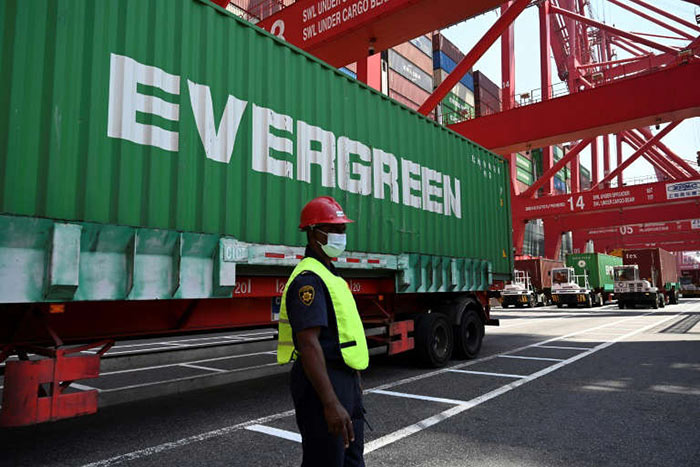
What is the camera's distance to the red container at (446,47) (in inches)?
1606

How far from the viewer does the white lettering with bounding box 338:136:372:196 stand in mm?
5957

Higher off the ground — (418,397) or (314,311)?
(314,311)

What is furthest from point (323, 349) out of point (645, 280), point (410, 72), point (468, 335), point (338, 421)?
point (410, 72)

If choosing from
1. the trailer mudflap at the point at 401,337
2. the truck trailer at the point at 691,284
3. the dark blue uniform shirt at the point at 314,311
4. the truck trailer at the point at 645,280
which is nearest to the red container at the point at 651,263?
the truck trailer at the point at 645,280

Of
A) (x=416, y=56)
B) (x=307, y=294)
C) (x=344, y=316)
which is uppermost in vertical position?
(x=416, y=56)

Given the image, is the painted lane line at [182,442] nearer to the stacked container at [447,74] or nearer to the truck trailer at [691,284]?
the stacked container at [447,74]

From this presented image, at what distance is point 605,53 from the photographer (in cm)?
4147

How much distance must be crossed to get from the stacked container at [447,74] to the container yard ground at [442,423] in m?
32.8

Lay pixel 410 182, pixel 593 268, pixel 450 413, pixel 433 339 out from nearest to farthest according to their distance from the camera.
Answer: pixel 450 413 → pixel 410 182 → pixel 433 339 → pixel 593 268

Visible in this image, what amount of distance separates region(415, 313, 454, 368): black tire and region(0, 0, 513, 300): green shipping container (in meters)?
1.34

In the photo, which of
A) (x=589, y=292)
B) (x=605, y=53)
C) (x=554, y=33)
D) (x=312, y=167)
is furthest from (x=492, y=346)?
(x=605, y=53)

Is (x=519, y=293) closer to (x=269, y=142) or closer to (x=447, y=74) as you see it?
(x=447, y=74)

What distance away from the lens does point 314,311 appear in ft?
6.81

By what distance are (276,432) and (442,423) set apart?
1.57m
